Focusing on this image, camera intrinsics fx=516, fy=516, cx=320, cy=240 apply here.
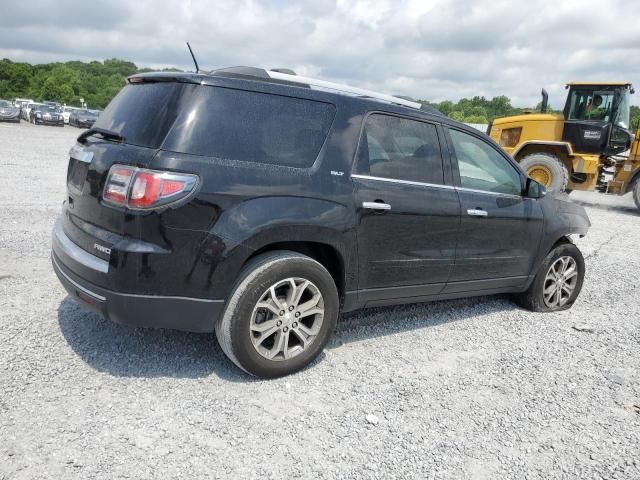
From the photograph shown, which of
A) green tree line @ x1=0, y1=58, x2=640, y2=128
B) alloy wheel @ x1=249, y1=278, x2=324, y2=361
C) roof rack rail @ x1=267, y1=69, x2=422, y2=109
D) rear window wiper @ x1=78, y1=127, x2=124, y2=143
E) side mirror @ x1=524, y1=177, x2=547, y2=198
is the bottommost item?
alloy wheel @ x1=249, y1=278, x2=324, y2=361

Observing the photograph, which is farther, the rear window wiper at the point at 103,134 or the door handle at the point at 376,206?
the door handle at the point at 376,206

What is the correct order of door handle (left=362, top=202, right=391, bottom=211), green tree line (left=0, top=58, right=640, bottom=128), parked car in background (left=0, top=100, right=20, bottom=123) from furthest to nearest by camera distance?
green tree line (left=0, top=58, right=640, bottom=128), parked car in background (left=0, top=100, right=20, bottom=123), door handle (left=362, top=202, right=391, bottom=211)

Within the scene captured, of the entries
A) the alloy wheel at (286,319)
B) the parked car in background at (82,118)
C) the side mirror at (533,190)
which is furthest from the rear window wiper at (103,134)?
the parked car in background at (82,118)

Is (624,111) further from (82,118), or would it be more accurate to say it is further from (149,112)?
(82,118)

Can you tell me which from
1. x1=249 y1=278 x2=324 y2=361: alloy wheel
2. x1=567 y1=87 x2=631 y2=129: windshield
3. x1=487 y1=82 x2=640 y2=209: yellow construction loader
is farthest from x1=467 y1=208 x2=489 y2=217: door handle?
x1=567 y1=87 x2=631 y2=129: windshield

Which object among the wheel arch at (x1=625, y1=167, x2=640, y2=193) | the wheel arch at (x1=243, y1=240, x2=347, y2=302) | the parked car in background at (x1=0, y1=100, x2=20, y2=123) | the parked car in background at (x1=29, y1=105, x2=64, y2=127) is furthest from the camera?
the parked car in background at (x1=29, y1=105, x2=64, y2=127)

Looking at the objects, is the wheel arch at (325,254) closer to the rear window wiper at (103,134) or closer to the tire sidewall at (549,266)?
the rear window wiper at (103,134)

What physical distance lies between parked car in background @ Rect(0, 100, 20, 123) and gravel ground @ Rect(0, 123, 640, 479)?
3363 cm

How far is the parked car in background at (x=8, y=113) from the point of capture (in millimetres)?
32472

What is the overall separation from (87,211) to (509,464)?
270 cm

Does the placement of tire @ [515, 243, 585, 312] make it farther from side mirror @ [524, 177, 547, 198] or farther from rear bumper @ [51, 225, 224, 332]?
rear bumper @ [51, 225, 224, 332]

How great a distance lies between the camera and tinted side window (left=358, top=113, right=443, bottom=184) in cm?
352

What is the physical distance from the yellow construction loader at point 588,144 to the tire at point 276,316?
10.9m

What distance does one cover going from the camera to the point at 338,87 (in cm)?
354
